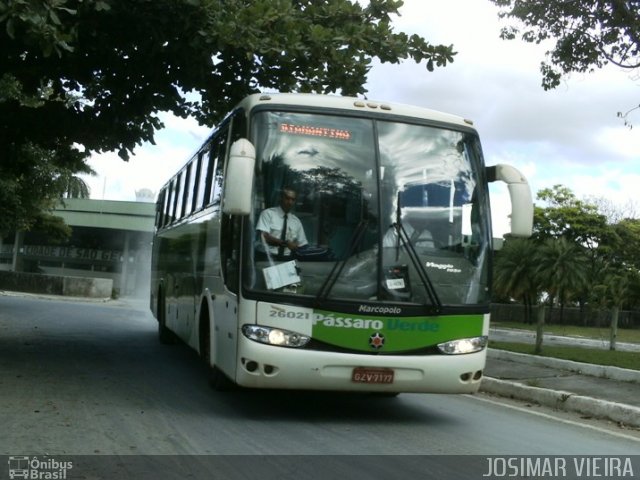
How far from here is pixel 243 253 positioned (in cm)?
657

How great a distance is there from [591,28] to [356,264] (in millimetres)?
9397

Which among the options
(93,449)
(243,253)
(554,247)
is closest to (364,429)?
(243,253)

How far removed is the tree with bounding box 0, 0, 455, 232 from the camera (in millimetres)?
8742

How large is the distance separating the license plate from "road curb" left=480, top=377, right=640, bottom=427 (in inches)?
131

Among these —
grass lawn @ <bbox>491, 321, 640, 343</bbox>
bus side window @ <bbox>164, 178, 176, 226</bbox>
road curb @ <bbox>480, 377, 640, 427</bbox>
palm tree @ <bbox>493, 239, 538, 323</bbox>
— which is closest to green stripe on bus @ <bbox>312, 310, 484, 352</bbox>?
road curb @ <bbox>480, 377, 640, 427</bbox>

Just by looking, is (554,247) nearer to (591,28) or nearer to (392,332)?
(591,28)

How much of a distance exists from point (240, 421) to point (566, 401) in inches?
178

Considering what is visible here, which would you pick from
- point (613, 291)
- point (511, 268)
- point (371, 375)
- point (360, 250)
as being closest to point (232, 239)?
point (360, 250)

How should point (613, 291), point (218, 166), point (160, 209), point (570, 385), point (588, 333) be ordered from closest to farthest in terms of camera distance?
point (218, 166) → point (570, 385) → point (160, 209) → point (613, 291) → point (588, 333)

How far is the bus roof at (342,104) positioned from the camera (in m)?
6.98

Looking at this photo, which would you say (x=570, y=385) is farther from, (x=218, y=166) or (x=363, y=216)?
(x=218, y=166)

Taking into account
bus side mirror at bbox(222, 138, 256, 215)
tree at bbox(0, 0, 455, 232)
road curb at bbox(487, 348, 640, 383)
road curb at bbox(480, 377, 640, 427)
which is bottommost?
road curb at bbox(480, 377, 640, 427)

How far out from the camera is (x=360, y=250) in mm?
6582

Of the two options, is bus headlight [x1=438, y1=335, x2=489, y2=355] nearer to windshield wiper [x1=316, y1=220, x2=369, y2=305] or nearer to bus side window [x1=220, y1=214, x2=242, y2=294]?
windshield wiper [x1=316, y1=220, x2=369, y2=305]
